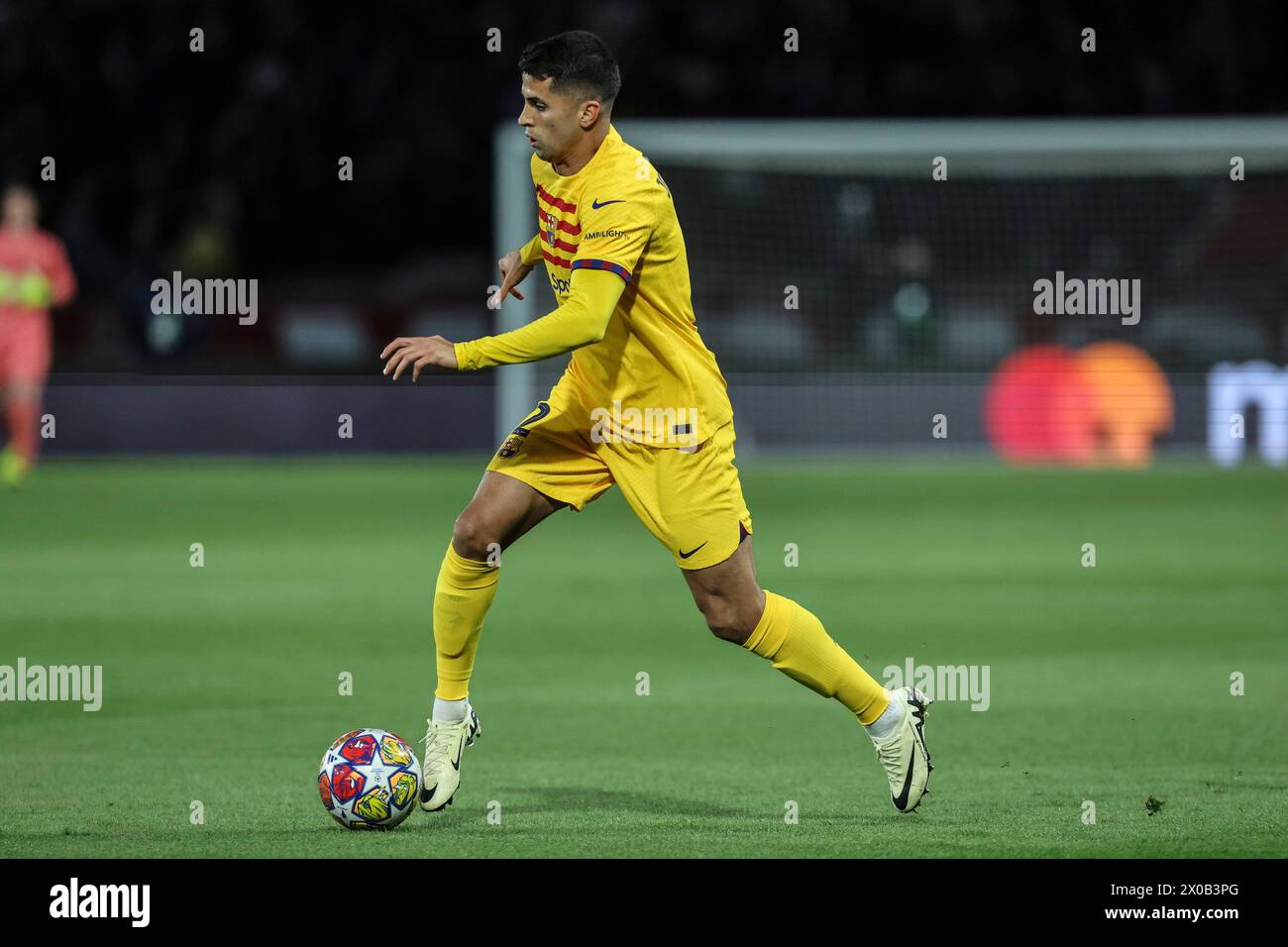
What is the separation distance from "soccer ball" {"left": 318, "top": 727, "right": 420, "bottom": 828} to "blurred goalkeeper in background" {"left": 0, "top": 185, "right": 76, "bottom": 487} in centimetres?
1229

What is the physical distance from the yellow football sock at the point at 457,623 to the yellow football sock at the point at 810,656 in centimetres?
82

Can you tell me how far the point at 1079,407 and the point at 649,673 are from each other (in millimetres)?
11935

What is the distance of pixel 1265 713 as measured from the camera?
7.78 metres

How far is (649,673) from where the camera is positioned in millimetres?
8938

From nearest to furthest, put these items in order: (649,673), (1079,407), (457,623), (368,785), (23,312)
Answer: (368,785), (457,623), (649,673), (23,312), (1079,407)

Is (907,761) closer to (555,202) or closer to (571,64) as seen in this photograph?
(555,202)

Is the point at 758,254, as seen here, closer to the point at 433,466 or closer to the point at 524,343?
the point at 433,466

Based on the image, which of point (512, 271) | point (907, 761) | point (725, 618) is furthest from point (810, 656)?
point (512, 271)

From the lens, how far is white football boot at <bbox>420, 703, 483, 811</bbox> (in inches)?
234

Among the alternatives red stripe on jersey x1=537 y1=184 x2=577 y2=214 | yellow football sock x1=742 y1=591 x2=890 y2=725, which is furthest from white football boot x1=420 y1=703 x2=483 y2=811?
red stripe on jersey x1=537 y1=184 x2=577 y2=214

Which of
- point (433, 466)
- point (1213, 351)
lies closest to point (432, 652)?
point (433, 466)

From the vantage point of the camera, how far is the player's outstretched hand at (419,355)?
5.38m

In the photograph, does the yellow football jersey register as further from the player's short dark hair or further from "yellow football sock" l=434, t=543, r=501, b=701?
"yellow football sock" l=434, t=543, r=501, b=701

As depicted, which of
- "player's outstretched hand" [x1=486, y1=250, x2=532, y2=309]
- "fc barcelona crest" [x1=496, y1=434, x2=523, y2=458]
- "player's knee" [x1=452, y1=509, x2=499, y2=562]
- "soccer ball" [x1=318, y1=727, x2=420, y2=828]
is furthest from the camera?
"player's outstretched hand" [x1=486, y1=250, x2=532, y2=309]
